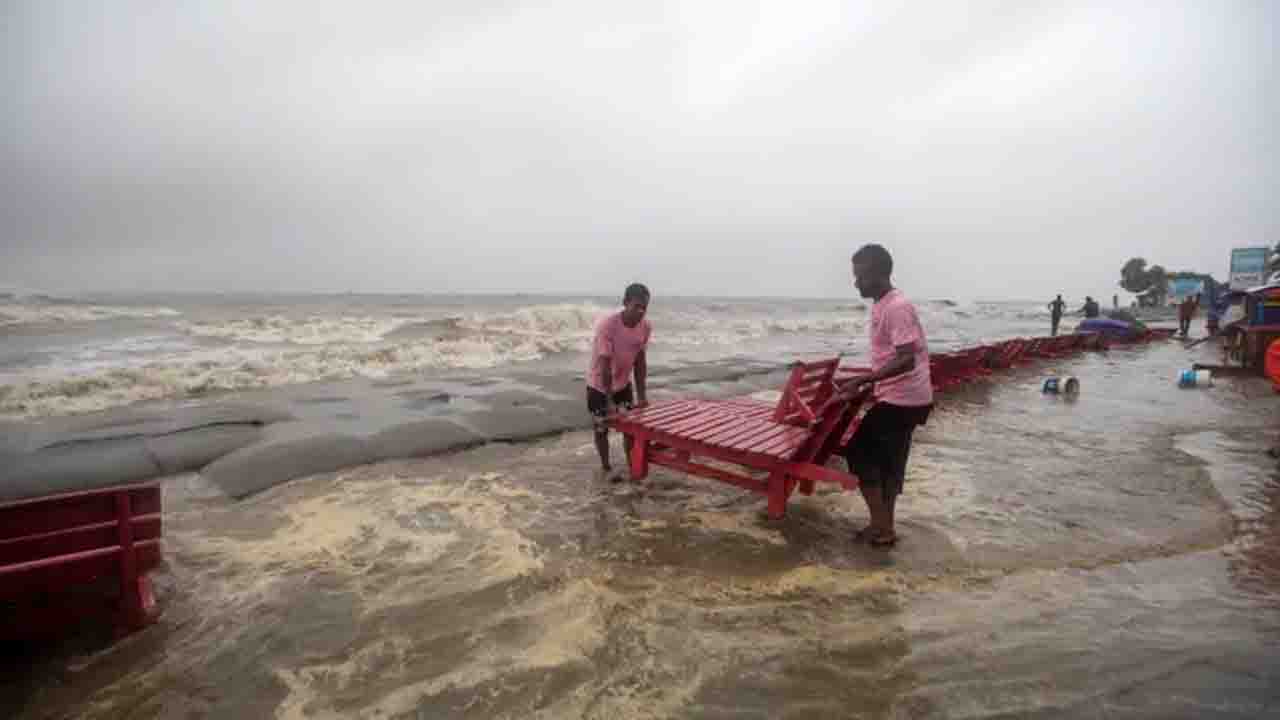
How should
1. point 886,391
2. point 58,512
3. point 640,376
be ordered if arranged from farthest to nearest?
point 640,376, point 886,391, point 58,512

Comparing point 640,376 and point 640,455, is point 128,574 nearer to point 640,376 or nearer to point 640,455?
point 640,455

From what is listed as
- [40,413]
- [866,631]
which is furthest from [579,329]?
[866,631]

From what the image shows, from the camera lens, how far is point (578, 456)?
666 cm

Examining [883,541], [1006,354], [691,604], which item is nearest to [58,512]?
[691,604]

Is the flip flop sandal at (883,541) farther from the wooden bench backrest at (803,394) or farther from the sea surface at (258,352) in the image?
the sea surface at (258,352)

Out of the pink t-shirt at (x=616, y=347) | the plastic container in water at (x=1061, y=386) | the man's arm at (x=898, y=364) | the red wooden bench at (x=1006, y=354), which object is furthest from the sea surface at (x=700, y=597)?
the red wooden bench at (x=1006, y=354)

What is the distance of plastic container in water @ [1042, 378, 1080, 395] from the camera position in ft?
34.1

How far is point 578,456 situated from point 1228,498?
5.80 metres

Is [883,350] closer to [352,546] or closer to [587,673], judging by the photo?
[587,673]

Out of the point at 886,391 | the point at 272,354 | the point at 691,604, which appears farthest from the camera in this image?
the point at 272,354

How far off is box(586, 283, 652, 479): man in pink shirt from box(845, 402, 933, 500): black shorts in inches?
83.0

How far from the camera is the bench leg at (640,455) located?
200 inches

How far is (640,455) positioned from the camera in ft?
16.8

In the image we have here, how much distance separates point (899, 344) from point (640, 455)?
233 cm
